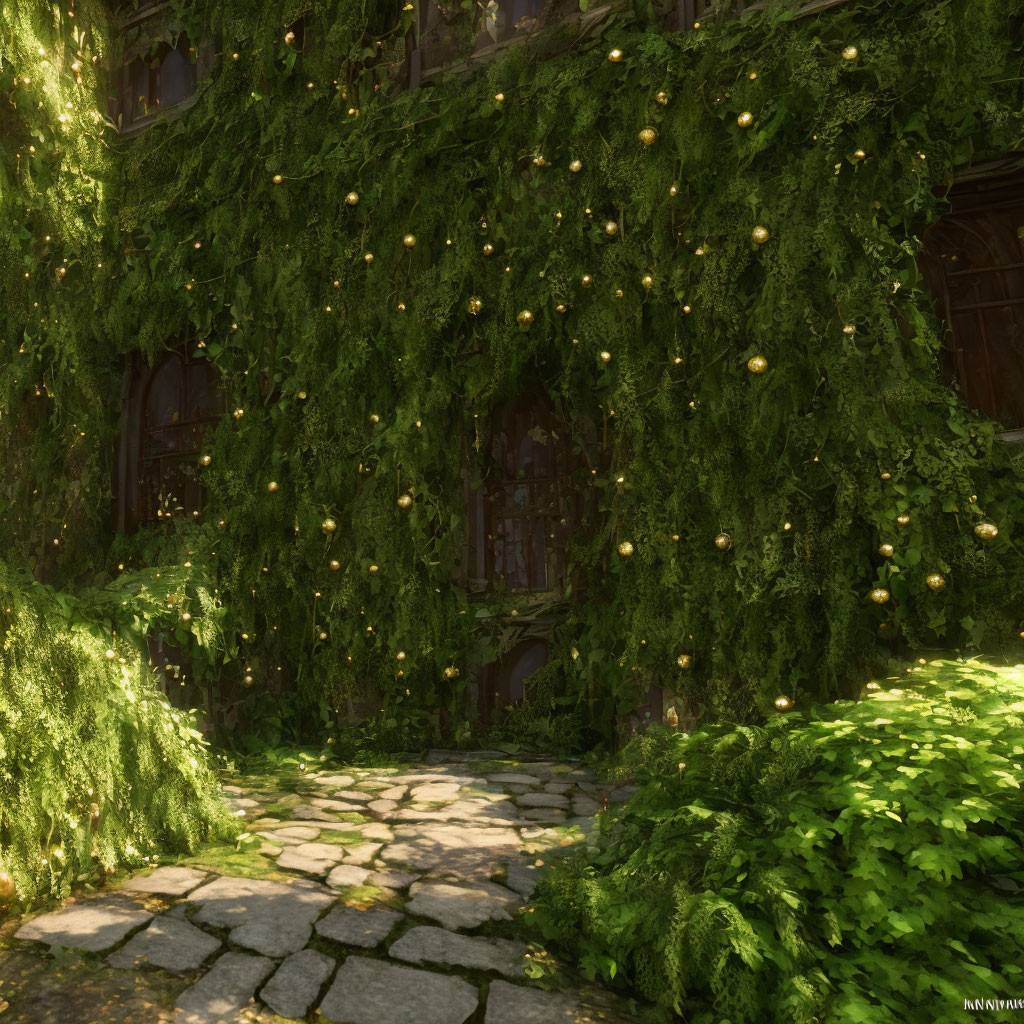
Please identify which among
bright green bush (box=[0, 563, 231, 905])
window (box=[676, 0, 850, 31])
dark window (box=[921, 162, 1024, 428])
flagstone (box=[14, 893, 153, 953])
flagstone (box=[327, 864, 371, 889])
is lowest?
flagstone (box=[327, 864, 371, 889])

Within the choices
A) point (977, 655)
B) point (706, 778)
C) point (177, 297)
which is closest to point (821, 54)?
point (977, 655)

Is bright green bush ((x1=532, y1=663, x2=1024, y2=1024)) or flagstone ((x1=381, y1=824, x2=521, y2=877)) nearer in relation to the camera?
bright green bush ((x1=532, y1=663, x2=1024, y2=1024))

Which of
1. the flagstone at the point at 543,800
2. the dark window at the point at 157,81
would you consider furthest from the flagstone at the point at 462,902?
the dark window at the point at 157,81

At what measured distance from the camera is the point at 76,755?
2.95 m

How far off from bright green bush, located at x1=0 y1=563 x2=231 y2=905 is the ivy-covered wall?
1.15 ft

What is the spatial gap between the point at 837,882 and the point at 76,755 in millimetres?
2558

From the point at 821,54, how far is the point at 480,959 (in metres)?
4.88

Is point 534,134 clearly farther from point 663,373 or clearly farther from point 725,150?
point 663,373

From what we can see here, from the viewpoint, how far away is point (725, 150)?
16.2 feet

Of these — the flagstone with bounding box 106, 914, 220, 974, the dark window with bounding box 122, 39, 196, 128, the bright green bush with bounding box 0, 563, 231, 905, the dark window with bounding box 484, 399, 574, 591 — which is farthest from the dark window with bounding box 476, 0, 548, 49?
the flagstone with bounding box 106, 914, 220, 974

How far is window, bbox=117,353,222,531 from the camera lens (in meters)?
7.20

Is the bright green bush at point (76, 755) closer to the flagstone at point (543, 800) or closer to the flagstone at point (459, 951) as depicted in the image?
the flagstone at point (459, 951)

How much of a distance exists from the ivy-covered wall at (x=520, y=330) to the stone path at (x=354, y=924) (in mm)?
1137

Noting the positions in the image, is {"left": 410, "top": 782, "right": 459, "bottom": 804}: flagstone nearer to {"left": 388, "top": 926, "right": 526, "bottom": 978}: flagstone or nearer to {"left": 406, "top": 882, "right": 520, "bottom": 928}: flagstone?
{"left": 406, "top": 882, "right": 520, "bottom": 928}: flagstone
